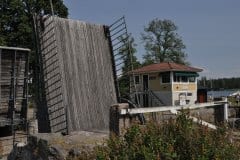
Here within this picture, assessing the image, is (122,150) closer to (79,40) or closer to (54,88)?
(54,88)

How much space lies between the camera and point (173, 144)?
5359 mm

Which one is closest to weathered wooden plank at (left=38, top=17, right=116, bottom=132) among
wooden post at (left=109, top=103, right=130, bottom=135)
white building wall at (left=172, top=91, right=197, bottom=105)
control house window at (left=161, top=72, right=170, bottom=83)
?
wooden post at (left=109, top=103, right=130, bottom=135)

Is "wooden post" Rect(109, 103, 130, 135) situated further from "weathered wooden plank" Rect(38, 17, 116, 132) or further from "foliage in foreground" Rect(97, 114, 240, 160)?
"weathered wooden plank" Rect(38, 17, 116, 132)

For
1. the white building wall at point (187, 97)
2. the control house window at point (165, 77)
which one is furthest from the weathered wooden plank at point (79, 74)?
the control house window at point (165, 77)

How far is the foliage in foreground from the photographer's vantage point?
5020 millimetres

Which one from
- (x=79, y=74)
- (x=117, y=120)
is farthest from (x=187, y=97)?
(x=117, y=120)

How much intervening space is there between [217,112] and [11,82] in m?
7.06

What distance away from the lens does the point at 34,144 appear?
812 centimetres

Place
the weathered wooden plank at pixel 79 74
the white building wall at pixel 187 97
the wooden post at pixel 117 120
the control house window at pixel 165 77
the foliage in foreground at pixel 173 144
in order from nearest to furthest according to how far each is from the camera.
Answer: the foliage in foreground at pixel 173 144, the wooden post at pixel 117 120, the weathered wooden plank at pixel 79 74, the white building wall at pixel 187 97, the control house window at pixel 165 77

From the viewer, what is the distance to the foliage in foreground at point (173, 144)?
198 inches

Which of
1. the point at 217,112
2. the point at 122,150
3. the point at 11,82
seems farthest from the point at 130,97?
the point at 122,150

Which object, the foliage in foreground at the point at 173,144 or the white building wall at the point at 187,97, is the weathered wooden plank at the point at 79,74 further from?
the white building wall at the point at 187,97

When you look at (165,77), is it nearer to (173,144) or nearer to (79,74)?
(79,74)

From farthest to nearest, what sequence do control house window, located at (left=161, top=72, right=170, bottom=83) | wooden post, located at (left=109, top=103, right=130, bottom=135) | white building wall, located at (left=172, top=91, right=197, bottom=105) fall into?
control house window, located at (left=161, top=72, right=170, bottom=83)
white building wall, located at (left=172, top=91, right=197, bottom=105)
wooden post, located at (left=109, top=103, right=130, bottom=135)
